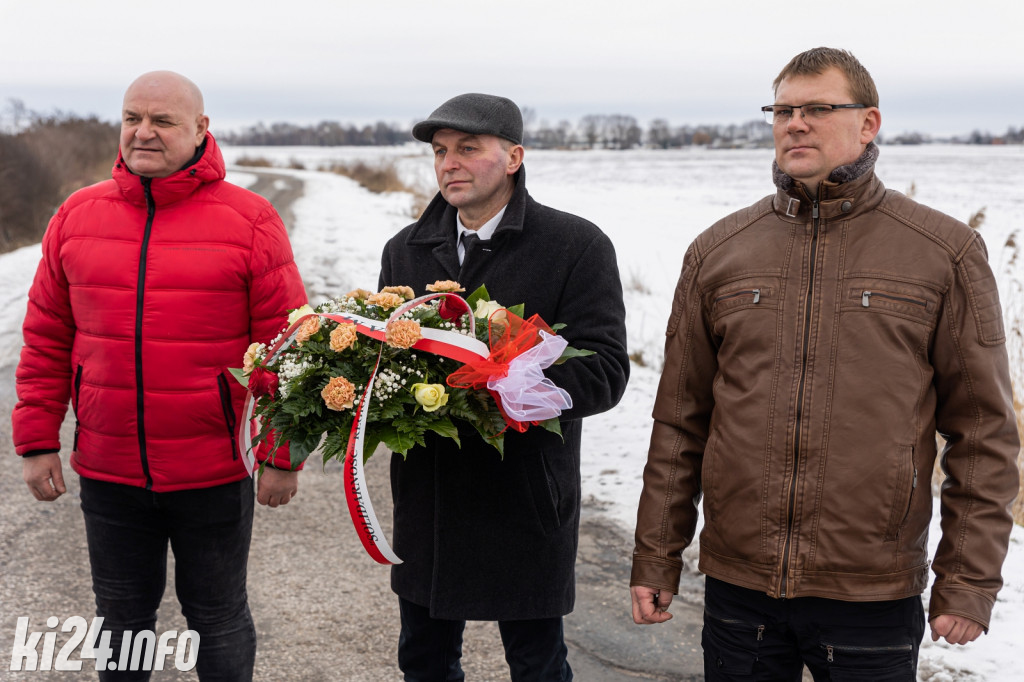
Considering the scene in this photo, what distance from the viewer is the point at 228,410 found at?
302 centimetres

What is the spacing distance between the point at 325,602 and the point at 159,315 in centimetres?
186

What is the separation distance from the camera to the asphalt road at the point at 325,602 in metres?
3.69

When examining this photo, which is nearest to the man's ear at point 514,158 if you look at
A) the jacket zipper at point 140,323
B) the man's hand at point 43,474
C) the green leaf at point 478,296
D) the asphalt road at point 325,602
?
the green leaf at point 478,296

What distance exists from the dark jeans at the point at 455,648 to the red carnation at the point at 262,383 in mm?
931

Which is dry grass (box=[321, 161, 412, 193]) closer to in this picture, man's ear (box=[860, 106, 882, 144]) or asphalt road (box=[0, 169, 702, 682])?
asphalt road (box=[0, 169, 702, 682])

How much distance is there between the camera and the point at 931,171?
3419 centimetres

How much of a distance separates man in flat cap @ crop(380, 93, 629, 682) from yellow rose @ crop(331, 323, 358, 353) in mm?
557

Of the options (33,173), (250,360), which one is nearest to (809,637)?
(250,360)

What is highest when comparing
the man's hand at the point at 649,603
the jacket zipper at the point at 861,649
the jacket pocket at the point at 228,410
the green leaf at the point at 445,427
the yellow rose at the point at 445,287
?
the yellow rose at the point at 445,287

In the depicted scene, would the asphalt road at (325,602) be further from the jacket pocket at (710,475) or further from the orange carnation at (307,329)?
the orange carnation at (307,329)

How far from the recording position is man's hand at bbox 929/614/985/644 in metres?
2.19

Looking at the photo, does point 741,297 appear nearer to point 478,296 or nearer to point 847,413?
point 847,413

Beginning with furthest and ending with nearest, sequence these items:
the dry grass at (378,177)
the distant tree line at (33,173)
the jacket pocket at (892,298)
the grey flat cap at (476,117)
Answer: the dry grass at (378,177) → the distant tree line at (33,173) → the grey flat cap at (476,117) → the jacket pocket at (892,298)
